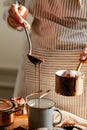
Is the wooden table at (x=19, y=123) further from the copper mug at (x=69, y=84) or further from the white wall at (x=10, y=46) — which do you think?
the white wall at (x=10, y=46)

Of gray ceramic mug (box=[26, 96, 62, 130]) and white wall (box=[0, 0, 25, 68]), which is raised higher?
white wall (box=[0, 0, 25, 68])

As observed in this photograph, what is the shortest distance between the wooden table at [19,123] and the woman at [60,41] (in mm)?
227

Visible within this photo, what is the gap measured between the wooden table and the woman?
0.74ft

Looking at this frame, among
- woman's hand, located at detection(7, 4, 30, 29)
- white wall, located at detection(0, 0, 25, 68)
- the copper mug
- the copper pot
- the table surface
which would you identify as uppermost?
woman's hand, located at detection(7, 4, 30, 29)

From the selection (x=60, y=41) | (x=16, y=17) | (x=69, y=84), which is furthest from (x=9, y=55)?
(x=69, y=84)

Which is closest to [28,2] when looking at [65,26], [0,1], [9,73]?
[65,26]

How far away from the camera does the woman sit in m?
1.19

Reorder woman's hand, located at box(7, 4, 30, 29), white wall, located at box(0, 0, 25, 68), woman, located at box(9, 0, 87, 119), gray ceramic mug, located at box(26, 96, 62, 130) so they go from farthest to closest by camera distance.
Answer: white wall, located at box(0, 0, 25, 68) < woman, located at box(9, 0, 87, 119) < woman's hand, located at box(7, 4, 30, 29) < gray ceramic mug, located at box(26, 96, 62, 130)

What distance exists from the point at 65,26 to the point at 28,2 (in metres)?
0.17

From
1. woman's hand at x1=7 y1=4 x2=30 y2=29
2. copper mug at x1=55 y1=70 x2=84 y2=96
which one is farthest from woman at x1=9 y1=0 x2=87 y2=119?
copper mug at x1=55 y1=70 x2=84 y2=96

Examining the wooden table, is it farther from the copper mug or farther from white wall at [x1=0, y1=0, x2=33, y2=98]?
white wall at [x1=0, y1=0, x2=33, y2=98]

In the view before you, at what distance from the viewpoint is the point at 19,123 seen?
978 mm

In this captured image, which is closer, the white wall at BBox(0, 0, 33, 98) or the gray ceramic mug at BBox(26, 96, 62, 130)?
the gray ceramic mug at BBox(26, 96, 62, 130)

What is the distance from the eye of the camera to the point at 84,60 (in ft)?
3.50
